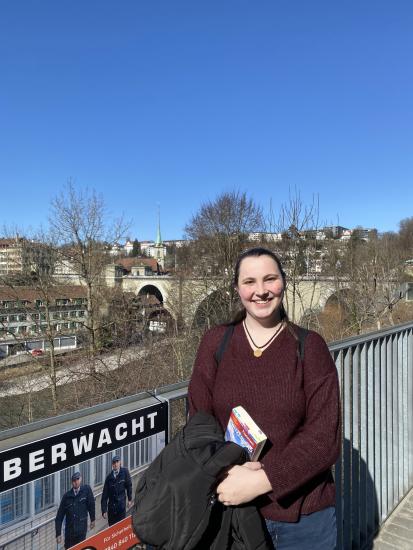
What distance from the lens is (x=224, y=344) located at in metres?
1.60

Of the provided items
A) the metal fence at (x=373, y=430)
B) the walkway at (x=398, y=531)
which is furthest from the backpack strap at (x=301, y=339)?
the walkway at (x=398, y=531)

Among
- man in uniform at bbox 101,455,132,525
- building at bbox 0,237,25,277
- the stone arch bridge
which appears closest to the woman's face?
man in uniform at bbox 101,455,132,525

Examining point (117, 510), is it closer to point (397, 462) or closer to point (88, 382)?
point (397, 462)

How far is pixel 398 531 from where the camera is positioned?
9.41 feet

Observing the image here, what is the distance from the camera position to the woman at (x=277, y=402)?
4.46ft

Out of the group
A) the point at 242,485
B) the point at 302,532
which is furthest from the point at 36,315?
→ the point at 242,485

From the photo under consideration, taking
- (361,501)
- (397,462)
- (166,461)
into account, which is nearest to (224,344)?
(166,461)

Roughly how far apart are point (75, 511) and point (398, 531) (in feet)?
7.90

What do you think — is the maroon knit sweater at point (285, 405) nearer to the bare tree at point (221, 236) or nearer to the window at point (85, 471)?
the window at point (85, 471)

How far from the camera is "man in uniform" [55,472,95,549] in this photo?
1.33 meters

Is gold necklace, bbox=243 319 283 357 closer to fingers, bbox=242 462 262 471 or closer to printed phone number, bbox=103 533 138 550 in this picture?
fingers, bbox=242 462 262 471

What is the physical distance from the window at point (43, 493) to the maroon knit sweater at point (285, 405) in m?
0.52

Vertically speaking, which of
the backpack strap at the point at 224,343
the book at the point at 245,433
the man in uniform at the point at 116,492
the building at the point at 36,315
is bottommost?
the building at the point at 36,315

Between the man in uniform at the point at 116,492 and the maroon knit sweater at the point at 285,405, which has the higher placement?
the maroon knit sweater at the point at 285,405
